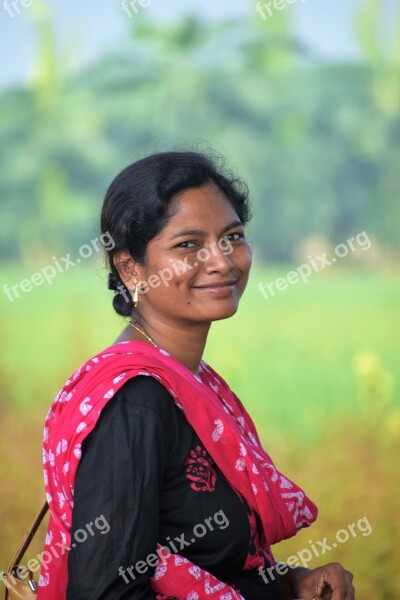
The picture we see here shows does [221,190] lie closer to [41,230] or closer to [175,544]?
[175,544]

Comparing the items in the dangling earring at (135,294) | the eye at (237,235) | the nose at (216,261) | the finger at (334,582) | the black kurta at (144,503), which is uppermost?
the eye at (237,235)

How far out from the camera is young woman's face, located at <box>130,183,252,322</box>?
1.76 m

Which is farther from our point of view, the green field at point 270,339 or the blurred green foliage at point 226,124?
the blurred green foliage at point 226,124

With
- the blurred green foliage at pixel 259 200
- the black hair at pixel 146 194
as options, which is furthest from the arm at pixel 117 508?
the blurred green foliage at pixel 259 200

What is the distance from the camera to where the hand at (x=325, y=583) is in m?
1.88

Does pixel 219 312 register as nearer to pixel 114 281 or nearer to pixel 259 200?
pixel 114 281

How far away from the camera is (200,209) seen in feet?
5.84

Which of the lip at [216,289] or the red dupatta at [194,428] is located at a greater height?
the lip at [216,289]

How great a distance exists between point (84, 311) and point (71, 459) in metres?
3.24

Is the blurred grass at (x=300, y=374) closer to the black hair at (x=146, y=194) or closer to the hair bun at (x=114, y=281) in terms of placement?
the hair bun at (x=114, y=281)

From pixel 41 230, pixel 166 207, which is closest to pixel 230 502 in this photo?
pixel 166 207

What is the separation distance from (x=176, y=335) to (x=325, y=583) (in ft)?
2.07

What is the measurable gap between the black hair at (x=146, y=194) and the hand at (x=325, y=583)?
0.70m

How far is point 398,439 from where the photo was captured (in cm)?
443
